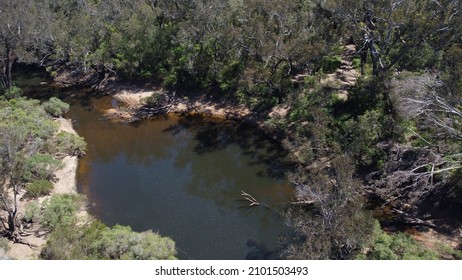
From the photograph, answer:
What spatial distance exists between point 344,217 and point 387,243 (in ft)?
9.72

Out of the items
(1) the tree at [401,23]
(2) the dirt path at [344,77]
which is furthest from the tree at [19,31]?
(2) the dirt path at [344,77]

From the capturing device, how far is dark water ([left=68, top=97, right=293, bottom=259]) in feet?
92.0

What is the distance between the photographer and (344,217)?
75.0ft

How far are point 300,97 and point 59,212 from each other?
71.2ft

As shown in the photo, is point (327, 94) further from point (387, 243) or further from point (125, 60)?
point (125, 60)

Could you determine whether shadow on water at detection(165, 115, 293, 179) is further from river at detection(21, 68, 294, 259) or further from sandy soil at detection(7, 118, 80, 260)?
sandy soil at detection(7, 118, 80, 260)

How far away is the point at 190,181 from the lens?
1340 inches

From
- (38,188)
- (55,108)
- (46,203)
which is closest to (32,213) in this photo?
(46,203)

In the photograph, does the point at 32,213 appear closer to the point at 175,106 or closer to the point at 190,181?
the point at 190,181

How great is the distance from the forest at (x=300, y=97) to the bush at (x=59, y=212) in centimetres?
8

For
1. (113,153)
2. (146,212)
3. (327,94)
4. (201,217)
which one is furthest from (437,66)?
(113,153)

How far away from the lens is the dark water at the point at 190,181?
2803 cm

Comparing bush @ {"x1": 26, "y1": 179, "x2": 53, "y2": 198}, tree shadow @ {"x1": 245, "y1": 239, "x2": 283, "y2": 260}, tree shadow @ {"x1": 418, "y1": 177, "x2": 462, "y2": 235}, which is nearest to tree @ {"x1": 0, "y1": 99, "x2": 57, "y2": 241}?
bush @ {"x1": 26, "y1": 179, "x2": 53, "y2": 198}

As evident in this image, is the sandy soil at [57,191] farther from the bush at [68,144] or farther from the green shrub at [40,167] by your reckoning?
the green shrub at [40,167]
